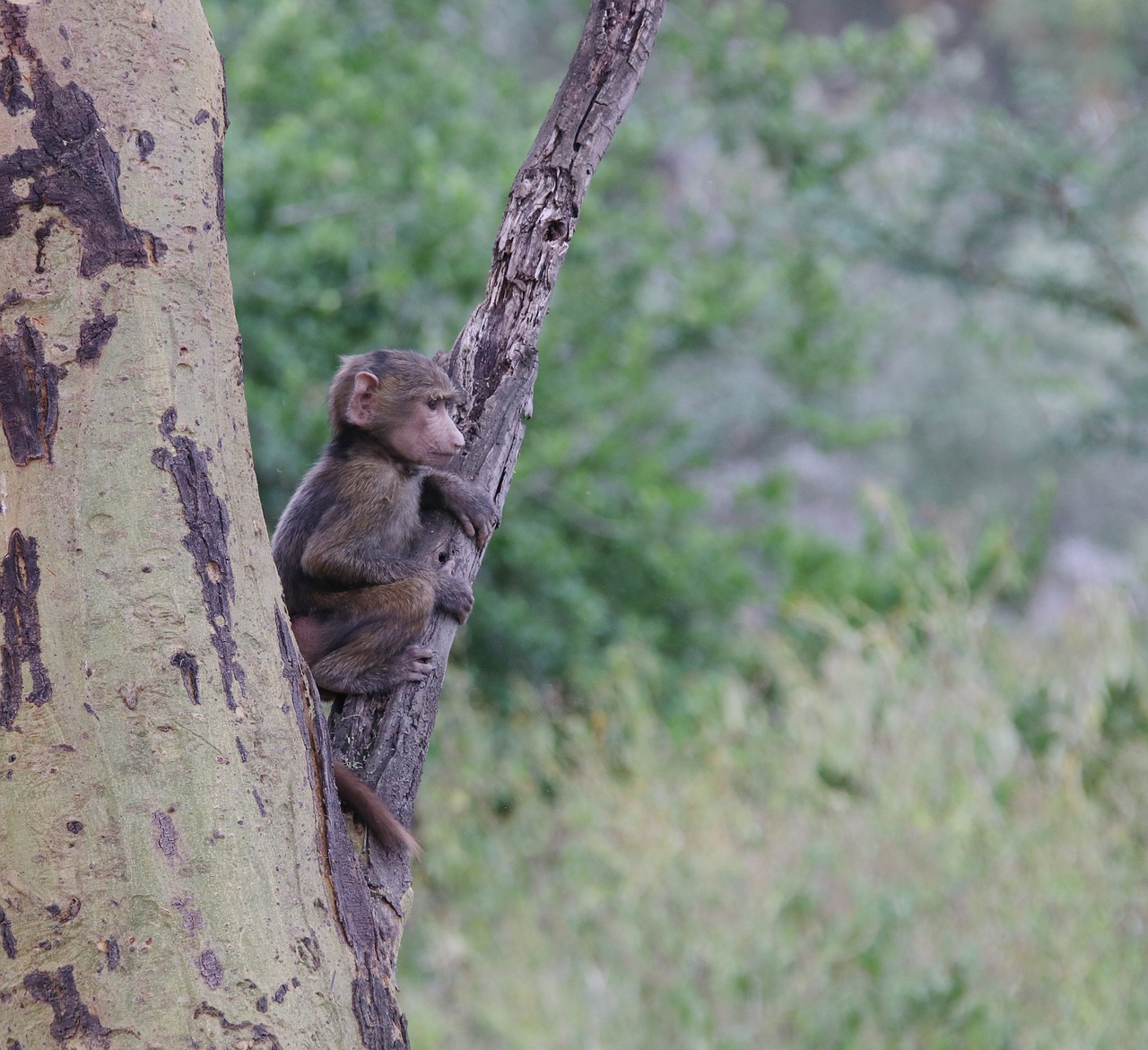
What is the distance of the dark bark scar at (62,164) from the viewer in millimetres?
1885

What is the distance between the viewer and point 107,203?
1.92m

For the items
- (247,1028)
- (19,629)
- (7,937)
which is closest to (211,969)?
(247,1028)

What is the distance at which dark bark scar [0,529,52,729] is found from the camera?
5.98 feet

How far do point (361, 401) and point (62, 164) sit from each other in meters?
1.42

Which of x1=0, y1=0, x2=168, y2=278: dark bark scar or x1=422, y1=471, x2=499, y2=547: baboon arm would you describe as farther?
x1=422, y1=471, x2=499, y2=547: baboon arm

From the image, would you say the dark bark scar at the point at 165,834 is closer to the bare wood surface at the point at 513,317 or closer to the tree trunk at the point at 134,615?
the tree trunk at the point at 134,615

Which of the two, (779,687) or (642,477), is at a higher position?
(642,477)

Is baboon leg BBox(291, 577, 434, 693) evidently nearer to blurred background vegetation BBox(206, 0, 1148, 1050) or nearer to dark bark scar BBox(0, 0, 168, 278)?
dark bark scar BBox(0, 0, 168, 278)

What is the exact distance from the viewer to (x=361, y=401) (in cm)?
329

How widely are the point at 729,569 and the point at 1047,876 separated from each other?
3.85m

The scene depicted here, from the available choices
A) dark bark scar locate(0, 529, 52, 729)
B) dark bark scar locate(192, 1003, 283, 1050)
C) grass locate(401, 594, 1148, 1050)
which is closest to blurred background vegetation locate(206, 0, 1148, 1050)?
grass locate(401, 594, 1148, 1050)

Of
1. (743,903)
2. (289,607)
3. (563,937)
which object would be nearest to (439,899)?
(563,937)

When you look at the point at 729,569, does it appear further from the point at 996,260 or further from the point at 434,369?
the point at 434,369

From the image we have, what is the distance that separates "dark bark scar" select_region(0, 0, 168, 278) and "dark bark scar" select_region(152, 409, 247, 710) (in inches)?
10.4
